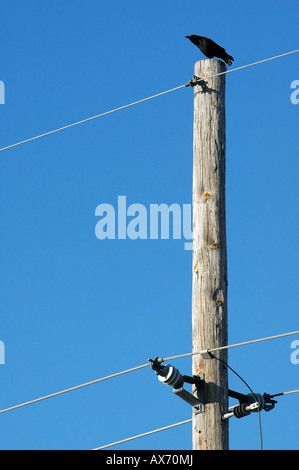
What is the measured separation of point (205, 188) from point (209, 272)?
0.76 metres

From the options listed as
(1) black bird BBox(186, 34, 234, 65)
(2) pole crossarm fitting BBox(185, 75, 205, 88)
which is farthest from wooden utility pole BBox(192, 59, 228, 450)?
(1) black bird BBox(186, 34, 234, 65)

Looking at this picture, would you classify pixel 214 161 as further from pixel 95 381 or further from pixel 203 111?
pixel 95 381

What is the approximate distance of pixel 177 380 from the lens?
25.7 ft

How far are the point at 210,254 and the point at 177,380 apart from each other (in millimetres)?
1140

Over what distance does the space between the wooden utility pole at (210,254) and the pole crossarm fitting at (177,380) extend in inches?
2.2

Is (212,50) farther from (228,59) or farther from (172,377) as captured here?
(172,377)

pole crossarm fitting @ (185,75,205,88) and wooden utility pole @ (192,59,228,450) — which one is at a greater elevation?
pole crossarm fitting @ (185,75,205,88)

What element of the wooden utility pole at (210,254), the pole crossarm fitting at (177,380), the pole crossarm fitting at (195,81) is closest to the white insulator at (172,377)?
the pole crossarm fitting at (177,380)

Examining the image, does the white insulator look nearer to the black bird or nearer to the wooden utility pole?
the wooden utility pole

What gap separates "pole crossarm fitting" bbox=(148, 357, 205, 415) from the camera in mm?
7832

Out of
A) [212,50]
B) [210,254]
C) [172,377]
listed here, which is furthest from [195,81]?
[172,377]

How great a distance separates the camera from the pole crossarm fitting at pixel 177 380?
308 inches

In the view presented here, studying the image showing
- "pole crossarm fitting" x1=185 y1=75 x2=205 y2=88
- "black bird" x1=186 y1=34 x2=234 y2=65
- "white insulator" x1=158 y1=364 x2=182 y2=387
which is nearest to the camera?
"white insulator" x1=158 y1=364 x2=182 y2=387
